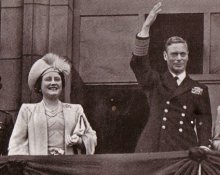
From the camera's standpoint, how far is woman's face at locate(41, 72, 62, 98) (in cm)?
1259

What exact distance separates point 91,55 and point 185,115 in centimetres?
287

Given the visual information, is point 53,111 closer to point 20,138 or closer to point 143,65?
point 20,138

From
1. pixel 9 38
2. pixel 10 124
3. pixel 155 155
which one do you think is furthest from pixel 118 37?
pixel 155 155

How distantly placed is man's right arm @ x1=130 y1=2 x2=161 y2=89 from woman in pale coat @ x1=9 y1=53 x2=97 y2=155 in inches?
30.5

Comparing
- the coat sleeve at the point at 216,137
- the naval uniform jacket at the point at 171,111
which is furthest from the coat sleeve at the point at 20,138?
the coat sleeve at the point at 216,137

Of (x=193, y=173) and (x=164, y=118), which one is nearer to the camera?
(x=193, y=173)

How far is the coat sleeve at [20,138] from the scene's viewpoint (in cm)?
1253

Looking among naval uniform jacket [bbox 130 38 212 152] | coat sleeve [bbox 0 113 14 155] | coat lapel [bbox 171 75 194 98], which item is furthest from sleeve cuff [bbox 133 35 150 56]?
coat sleeve [bbox 0 113 14 155]

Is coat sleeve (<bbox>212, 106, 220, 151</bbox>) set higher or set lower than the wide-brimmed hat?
lower

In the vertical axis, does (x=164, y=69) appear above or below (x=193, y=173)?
above

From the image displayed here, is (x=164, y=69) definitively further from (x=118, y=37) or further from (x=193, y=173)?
(x=193, y=173)

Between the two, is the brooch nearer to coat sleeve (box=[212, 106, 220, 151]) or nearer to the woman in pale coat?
coat sleeve (box=[212, 106, 220, 151])

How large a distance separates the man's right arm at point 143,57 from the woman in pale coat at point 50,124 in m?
0.77

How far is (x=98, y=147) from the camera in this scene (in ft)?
47.1
